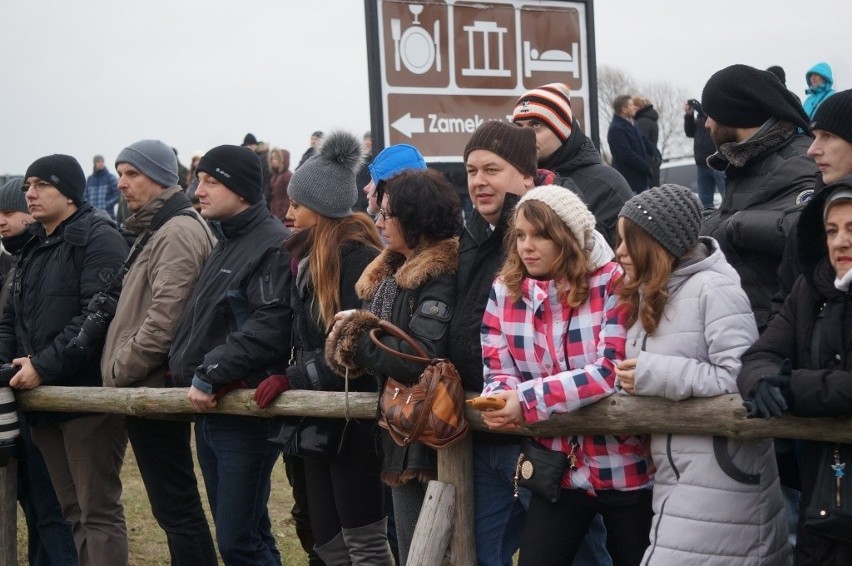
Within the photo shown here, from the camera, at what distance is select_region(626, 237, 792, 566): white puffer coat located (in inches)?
131

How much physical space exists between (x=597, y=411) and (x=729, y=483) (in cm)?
52

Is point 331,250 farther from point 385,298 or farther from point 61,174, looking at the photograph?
point 61,174

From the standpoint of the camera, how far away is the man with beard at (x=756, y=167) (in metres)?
4.04

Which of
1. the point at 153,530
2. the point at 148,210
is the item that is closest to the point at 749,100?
the point at 148,210

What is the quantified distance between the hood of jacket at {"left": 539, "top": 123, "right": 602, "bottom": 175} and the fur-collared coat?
87 centimetres

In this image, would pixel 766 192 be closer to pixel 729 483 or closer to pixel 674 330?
pixel 674 330

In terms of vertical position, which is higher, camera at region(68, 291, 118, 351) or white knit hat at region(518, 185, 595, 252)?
white knit hat at region(518, 185, 595, 252)

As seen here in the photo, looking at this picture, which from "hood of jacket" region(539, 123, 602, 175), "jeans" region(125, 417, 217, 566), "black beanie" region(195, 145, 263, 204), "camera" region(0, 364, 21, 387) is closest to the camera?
"hood of jacket" region(539, 123, 602, 175)

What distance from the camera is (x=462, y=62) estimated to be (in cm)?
680

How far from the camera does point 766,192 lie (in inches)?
162

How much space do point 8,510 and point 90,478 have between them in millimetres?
882

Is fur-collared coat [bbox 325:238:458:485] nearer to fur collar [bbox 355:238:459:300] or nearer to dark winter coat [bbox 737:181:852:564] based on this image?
fur collar [bbox 355:238:459:300]

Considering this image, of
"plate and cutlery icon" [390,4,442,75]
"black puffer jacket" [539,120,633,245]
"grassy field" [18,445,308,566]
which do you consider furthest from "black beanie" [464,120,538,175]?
"grassy field" [18,445,308,566]

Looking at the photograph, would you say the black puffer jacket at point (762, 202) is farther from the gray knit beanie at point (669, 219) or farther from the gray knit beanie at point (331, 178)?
the gray knit beanie at point (331, 178)
